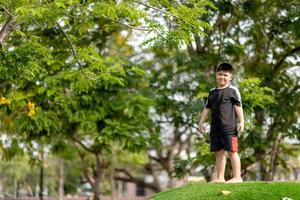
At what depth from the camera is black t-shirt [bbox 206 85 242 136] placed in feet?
25.5

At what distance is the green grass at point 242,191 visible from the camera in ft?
21.5

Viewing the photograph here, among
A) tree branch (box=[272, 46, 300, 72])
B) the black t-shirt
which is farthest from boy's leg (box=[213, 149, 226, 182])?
tree branch (box=[272, 46, 300, 72])

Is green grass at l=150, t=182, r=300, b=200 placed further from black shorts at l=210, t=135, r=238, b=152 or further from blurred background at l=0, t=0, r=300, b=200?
blurred background at l=0, t=0, r=300, b=200

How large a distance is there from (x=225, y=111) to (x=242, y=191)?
1.43 meters

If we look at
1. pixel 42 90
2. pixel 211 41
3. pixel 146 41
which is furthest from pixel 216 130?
pixel 211 41

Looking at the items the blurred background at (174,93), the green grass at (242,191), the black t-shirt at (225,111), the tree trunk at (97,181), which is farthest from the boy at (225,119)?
the tree trunk at (97,181)

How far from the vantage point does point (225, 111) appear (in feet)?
25.6

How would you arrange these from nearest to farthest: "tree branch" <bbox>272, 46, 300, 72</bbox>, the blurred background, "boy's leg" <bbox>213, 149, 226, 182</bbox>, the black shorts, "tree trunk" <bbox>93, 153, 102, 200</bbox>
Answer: the black shorts < "boy's leg" <bbox>213, 149, 226, 182</bbox> < the blurred background < "tree branch" <bbox>272, 46, 300, 72</bbox> < "tree trunk" <bbox>93, 153, 102, 200</bbox>

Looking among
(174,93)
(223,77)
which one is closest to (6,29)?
(223,77)

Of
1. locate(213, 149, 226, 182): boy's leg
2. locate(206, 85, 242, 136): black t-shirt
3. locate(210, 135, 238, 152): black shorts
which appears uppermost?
locate(206, 85, 242, 136): black t-shirt

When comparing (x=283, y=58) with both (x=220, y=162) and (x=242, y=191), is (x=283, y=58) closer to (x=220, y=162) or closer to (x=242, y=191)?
(x=220, y=162)

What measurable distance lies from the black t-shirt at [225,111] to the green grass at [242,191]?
812 mm

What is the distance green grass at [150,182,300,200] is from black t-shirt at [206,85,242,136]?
0.81 meters

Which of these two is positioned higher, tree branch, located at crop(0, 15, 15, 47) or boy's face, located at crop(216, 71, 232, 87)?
tree branch, located at crop(0, 15, 15, 47)
